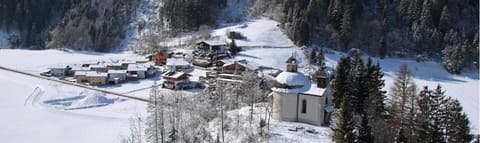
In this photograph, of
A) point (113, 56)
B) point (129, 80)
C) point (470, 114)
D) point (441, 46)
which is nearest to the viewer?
point (470, 114)

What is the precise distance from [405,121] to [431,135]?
3579 mm

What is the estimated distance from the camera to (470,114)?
165ft

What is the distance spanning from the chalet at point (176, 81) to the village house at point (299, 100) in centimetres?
2471

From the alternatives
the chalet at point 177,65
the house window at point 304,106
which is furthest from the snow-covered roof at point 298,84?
the chalet at point 177,65

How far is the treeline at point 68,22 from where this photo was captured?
328 feet

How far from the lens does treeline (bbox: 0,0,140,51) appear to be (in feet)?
328

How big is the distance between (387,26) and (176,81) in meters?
42.4

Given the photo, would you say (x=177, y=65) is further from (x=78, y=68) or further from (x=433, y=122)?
(x=433, y=122)

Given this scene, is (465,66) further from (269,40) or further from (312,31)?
(269,40)

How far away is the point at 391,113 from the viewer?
113ft

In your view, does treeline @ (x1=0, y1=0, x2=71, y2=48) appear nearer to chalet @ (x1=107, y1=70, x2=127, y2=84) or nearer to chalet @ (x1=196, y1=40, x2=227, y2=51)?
chalet @ (x1=196, y1=40, x2=227, y2=51)

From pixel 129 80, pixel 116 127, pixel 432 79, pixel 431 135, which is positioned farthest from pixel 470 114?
pixel 129 80

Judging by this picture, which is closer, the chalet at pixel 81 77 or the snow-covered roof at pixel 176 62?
the chalet at pixel 81 77

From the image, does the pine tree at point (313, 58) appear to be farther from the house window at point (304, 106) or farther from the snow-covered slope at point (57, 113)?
the house window at point (304, 106)
